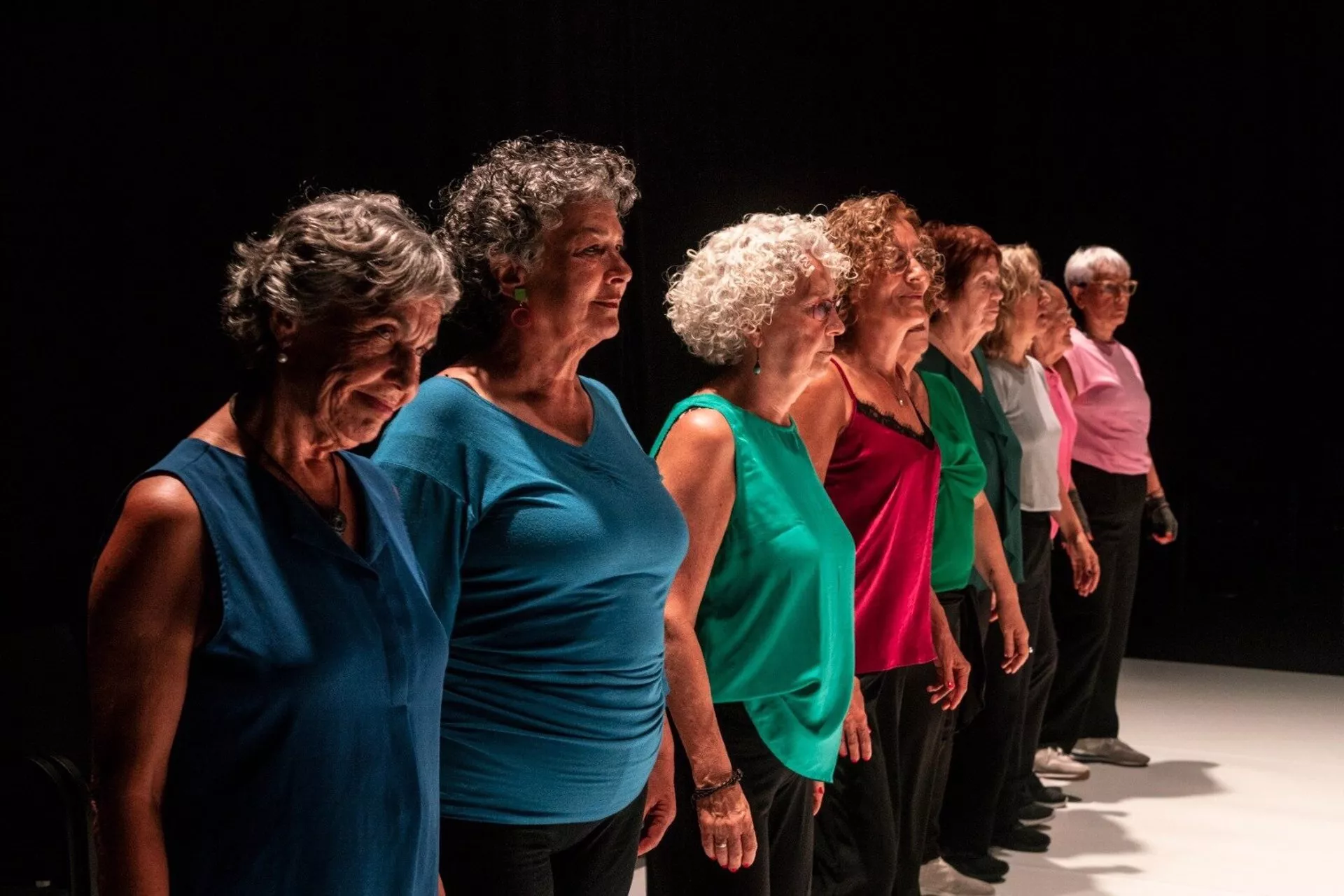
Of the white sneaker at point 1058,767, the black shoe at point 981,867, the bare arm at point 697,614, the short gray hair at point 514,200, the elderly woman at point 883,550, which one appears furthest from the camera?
the white sneaker at point 1058,767

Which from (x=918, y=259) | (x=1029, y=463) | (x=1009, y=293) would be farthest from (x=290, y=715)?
(x=1009, y=293)

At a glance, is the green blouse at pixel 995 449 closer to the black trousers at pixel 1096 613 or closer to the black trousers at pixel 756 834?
the black trousers at pixel 1096 613

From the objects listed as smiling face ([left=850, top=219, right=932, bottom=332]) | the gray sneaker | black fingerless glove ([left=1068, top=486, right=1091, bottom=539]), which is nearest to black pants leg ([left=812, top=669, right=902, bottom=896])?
smiling face ([left=850, top=219, right=932, bottom=332])

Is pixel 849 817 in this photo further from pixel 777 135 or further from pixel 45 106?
pixel 777 135

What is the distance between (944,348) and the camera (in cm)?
391

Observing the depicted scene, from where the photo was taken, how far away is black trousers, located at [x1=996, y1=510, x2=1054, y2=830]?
440 centimetres

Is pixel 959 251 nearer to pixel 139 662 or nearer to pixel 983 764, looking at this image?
pixel 983 764

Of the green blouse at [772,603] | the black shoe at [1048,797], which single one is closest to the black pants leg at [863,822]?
the green blouse at [772,603]

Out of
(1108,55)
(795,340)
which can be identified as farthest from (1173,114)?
(795,340)

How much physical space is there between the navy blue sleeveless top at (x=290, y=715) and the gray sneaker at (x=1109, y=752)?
172 inches

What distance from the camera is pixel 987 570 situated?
12.6ft

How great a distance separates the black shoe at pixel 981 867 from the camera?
4.04m

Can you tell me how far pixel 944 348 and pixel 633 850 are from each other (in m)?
2.22

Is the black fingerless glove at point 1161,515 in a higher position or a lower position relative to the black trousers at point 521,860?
higher
